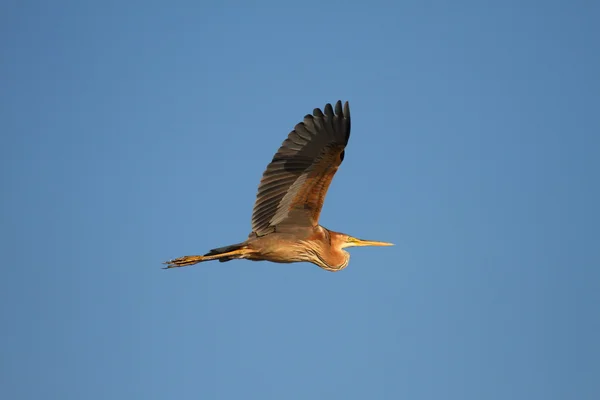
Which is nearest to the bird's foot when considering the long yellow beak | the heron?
the heron

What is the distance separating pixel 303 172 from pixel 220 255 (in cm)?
171

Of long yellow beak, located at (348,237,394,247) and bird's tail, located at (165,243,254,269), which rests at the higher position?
long yellow beak, located at (348,237,394,247)

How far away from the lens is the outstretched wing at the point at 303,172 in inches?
541

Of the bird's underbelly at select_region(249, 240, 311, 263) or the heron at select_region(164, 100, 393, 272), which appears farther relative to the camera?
the bird's underbelly at select_region(249, 240, 311, 263)

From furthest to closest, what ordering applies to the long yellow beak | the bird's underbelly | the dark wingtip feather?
the long yellow beak → the bird's underbelly → the dark wingtip feather

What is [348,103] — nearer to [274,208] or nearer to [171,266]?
[274,208]

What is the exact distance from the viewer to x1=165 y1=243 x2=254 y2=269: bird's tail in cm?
1415

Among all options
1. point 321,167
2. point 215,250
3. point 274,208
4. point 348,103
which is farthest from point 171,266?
point 348,103

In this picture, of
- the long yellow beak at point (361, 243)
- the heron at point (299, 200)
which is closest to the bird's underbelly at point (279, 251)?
the heron at point (299, 200)

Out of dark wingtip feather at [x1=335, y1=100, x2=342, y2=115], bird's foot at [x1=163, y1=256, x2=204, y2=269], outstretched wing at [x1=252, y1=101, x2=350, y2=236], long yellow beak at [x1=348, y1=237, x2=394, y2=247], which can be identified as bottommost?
bird's foot at [x1=163, y1=256, x2=204, y2=269]

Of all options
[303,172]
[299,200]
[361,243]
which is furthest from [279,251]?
[361,243]

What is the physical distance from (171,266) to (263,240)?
56.3 inches

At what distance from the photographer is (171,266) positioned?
1444 cm

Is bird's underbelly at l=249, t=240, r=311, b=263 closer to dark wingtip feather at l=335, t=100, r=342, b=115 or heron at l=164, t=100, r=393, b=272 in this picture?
heron at l=164, t=100, r=393, b=272
